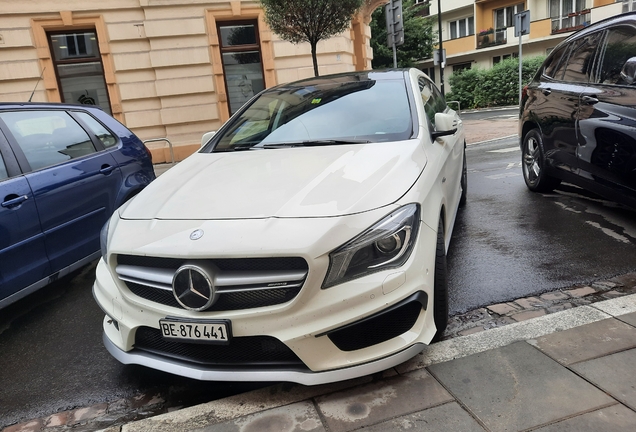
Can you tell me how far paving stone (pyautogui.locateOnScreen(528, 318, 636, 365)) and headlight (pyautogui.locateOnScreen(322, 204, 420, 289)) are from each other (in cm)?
96

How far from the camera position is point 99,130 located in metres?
4.37

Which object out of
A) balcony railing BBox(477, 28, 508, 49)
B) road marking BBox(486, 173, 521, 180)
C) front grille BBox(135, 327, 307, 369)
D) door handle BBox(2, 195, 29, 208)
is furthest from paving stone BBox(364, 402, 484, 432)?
balcony railing BBox(477, 28, 508, 49)

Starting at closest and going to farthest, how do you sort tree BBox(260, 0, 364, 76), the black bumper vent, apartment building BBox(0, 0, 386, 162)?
1. the black bumper vent
2. tree BBox(260, 0, 364, 76)
3. apartment building BBox(0, 0, 386, 162)

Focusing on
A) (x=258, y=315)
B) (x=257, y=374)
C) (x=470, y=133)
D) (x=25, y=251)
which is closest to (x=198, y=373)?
(x=257, y=374)

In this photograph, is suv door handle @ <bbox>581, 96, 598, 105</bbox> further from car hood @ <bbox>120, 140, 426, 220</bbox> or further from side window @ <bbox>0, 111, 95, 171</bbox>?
side window @ <bbox>0, 111, 95, 171</bbox>

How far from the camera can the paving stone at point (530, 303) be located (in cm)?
305

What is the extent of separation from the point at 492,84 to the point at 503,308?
81.6 ft

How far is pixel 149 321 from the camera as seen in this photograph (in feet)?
7.49

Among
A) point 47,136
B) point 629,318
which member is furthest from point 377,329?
point 47,136

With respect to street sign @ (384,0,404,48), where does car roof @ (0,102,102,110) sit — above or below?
below

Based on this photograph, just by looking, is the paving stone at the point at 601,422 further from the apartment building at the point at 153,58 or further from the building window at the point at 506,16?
the building window at the point at 506,16

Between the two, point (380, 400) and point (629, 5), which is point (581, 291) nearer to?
point (380, 400)

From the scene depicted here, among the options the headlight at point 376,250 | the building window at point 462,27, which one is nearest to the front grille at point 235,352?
the headlight at point 376,250

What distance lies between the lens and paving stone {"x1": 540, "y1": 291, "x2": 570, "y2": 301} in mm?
3129
